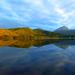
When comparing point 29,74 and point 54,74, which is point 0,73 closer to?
point 29,74

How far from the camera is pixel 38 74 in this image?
23.7 metres

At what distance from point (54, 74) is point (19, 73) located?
15.1 ft

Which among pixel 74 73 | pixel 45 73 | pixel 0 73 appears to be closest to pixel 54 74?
pixel 45 73

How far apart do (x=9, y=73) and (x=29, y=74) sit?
2.66m

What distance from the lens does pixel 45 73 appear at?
2436cm

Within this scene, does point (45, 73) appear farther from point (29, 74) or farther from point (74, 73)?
point (74, 73)

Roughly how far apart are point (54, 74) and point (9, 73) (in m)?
5.89

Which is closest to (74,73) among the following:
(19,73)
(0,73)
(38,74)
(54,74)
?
(54,74)

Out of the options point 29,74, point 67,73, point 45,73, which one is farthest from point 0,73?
point 67,73

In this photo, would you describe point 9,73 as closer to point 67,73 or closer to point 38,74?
point 38,74

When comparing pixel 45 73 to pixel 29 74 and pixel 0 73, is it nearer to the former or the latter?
pixel 29 74

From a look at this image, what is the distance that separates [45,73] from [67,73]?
2.98 meters

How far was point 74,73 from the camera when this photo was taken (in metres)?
24.4

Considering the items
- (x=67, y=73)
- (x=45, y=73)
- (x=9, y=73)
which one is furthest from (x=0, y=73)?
(x=67, y=73)
